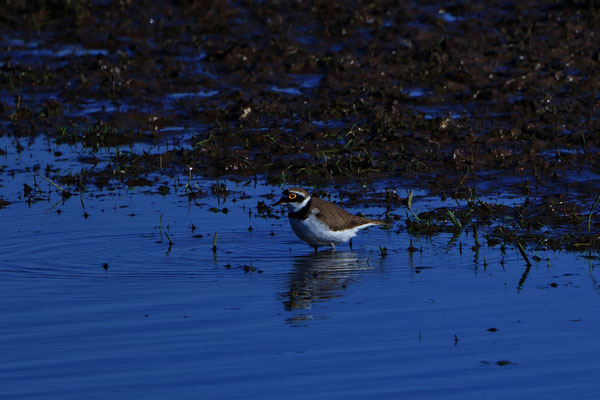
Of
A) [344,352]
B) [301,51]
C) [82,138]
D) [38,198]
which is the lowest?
[344,352]

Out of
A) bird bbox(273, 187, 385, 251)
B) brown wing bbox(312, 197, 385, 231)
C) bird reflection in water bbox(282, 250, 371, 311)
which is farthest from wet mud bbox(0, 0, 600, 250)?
bird reflection in water bbox(282, 250, 371, 311)

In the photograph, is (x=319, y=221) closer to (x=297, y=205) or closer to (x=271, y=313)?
(x=297, y=205)

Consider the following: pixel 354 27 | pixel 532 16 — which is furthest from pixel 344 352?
pixel 532 16

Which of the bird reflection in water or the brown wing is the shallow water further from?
the brown wing

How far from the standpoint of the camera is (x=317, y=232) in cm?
1370

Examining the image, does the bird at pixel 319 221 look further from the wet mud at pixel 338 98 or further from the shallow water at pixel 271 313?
the wet mud at pixel 338 98

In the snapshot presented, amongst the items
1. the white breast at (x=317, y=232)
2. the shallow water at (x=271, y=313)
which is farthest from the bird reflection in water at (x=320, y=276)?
the white breast at (x=317, y=232)

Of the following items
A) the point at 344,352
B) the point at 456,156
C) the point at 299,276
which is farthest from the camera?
the point at 456,156

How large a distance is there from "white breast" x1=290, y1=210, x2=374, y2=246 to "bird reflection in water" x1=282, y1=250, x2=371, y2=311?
21 centimetres

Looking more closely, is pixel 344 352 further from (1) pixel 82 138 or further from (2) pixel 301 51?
(2) pixel 301 51

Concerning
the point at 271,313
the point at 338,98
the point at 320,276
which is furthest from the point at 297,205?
the point at 338,98

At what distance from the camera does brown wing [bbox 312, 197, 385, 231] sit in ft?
45.1

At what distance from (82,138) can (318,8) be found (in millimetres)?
9424

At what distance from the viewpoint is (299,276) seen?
41.4ft
